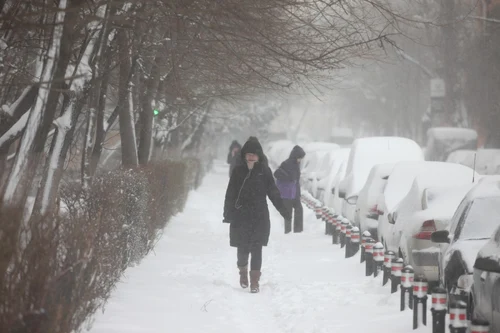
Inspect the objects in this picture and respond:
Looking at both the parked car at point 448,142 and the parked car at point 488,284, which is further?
the parked car at point 448,142

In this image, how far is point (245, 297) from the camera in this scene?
35.4ft

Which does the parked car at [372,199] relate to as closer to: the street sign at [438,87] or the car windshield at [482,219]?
the car windshield at [482,219]

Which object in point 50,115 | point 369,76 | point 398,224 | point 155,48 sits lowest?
point 398,224

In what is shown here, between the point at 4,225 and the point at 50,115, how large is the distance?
3.71 metres

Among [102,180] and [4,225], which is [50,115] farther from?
[4,225]

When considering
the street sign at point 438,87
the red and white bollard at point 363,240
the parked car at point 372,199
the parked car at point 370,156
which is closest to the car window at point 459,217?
the red and white bollard at point 363,240

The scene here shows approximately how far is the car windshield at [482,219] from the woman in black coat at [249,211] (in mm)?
3078

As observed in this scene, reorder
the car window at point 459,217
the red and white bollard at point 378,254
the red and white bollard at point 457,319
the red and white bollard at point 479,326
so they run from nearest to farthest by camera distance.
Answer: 1. the red and white bollard at point 479,326
2. the red and white bollard at point 457,319
3. the car window at point 459,217
4. the red and white bollard at point 378,254

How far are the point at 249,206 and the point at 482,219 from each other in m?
3.31

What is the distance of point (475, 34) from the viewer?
159 feet

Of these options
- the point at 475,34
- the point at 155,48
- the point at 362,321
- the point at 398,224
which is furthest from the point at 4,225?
the point at 475,34

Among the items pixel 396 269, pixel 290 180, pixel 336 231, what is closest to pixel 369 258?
pixel 396 269

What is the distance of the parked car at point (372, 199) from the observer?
15938 millimetres

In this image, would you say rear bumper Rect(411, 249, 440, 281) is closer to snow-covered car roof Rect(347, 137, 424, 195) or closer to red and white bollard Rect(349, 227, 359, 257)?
red and white bollard Rect(349, 227, 359, 257)
